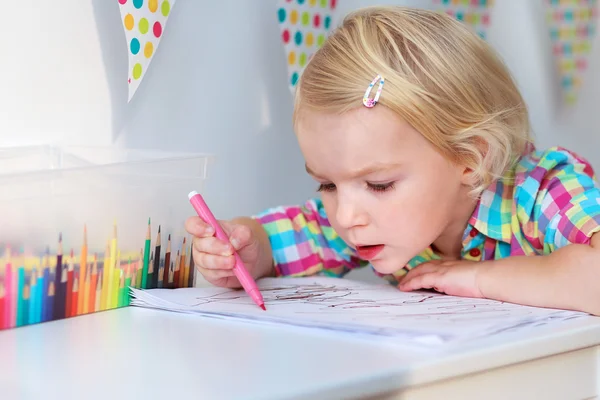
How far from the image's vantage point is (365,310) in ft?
2.71

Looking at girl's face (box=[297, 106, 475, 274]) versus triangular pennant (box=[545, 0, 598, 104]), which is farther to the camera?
triangular pennant (box=[545, 0, 598, 104])

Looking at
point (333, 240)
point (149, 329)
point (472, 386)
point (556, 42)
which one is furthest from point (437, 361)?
point (556, 42)

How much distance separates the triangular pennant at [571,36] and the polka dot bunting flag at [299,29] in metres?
0.51

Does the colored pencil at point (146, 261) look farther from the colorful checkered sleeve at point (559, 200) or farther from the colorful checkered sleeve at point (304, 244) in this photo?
the colorful checkered sleeve at point (559, 200)

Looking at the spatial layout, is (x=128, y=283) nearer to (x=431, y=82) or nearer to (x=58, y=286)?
(x=58, y=286)

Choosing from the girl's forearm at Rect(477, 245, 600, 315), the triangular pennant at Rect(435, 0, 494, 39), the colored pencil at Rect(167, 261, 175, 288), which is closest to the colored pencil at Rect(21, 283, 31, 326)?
the colored pencil at Rect(167, 261, 175, 288)

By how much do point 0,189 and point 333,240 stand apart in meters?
0.54

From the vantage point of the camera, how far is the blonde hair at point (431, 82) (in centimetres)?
99

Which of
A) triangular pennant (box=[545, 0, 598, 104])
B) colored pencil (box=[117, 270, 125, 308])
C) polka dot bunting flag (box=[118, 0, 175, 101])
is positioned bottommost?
colored pencil (box=[117, 270, 125, 308])

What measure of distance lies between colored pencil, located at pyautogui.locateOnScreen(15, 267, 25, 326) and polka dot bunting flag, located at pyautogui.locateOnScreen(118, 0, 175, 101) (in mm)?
361

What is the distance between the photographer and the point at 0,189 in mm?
785

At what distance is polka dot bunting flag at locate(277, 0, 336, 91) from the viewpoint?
1363 mm

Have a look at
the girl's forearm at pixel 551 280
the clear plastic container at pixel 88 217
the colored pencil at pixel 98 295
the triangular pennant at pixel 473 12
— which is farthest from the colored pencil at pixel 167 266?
the triangular pennant at pixel 473 12

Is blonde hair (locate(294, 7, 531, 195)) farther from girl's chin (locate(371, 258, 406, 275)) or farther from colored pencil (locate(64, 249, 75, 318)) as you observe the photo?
colored pencil (locate(64, 249, 75, 318))
